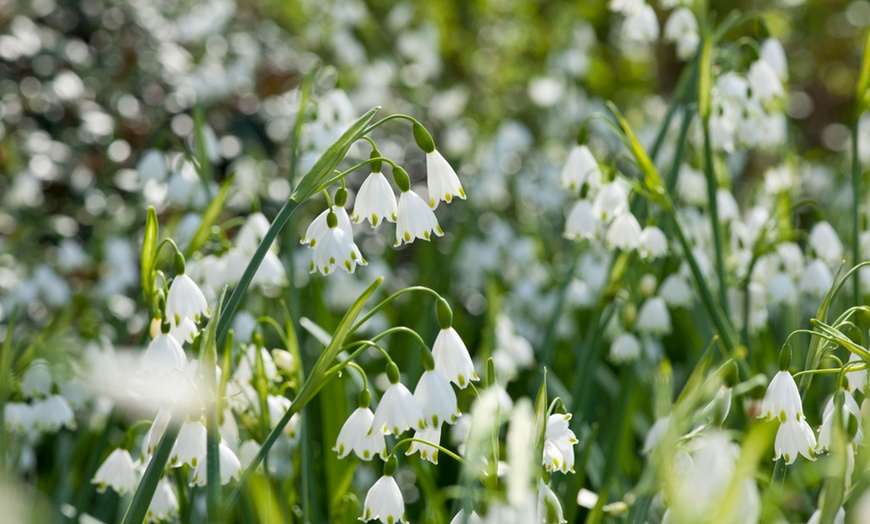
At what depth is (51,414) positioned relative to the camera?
209cm

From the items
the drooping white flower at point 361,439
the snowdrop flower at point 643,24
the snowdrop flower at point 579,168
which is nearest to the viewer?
the drooping white flower at point 361,439

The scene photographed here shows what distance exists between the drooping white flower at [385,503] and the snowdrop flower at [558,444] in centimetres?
26

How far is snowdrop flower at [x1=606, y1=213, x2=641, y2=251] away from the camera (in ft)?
7.49

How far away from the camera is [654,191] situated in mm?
2180

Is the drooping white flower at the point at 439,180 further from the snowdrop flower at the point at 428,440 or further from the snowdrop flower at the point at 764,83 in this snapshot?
the snowdrop flower at the point at 764,83

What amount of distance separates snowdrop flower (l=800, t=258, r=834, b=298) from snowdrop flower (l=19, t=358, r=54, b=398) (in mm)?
1920

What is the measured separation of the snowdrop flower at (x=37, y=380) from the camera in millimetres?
2105

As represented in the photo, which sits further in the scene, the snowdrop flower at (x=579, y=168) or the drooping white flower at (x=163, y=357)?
the snowdrop flower at (x=579, y=168)

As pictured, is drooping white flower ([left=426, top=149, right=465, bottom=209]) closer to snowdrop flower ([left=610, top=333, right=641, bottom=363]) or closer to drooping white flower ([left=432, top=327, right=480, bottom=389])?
drooping white flower ([left=432, top=327, right=480, bottom=389])

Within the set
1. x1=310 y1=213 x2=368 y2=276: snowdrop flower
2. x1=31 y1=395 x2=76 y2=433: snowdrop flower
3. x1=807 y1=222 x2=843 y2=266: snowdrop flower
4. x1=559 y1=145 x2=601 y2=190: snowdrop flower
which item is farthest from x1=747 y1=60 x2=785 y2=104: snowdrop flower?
x1=31 y1=395 x2=76 y2=433: snowdrop flower

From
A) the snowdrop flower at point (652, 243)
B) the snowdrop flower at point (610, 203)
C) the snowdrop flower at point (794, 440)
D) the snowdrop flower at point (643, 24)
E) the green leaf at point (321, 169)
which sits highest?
the snowdrop flower at point (643, 24)

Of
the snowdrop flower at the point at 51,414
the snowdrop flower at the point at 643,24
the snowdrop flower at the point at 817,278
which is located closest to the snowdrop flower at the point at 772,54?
the snowdrop flower at the point at 643,24

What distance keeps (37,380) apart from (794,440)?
1.63 meters

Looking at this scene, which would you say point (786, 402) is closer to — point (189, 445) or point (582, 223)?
point (582, 223)
